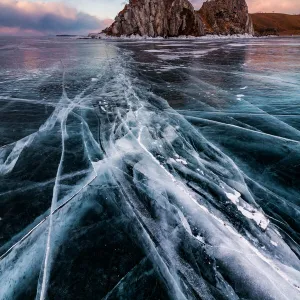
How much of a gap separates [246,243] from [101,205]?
1.91 meters

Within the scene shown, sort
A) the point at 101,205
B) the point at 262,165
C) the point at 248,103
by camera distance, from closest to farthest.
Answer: the point at 101,205 < the point at 262,165 < the point at 248,103

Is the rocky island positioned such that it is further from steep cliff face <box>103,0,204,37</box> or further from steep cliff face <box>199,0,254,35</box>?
steep cliff face <box>199,0,254,35</box>

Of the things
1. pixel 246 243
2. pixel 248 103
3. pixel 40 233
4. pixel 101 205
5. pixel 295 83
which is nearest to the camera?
pixel 246 243

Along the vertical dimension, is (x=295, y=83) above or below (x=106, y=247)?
below

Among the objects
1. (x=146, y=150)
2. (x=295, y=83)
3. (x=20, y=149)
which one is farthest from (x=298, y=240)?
(x=295, y=83)

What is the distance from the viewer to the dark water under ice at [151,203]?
2201 mm

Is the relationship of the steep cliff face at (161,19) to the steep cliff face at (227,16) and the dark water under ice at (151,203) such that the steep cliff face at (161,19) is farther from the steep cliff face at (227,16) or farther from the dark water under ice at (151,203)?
the dark water under ice at (151,203)

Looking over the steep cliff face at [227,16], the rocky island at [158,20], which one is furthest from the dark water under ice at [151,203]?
the steep cliff face at [227,16]

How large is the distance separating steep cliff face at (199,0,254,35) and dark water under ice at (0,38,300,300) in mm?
155543

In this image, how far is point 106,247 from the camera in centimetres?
253

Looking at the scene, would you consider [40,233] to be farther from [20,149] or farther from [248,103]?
[248,103]

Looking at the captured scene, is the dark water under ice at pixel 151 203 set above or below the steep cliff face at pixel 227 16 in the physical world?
above

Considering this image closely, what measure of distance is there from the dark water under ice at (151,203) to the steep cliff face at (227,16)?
510ft

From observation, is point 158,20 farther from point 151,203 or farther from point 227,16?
point 151,203
